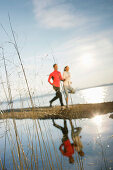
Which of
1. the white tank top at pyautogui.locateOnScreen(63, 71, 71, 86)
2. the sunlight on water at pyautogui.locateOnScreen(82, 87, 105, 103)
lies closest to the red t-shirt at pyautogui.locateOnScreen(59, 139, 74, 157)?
the white tank top at pyautogui.locateOnScreen(63, 71, 71, 86)

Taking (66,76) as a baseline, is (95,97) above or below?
below

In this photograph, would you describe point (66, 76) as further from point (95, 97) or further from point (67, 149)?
point (95, 97)

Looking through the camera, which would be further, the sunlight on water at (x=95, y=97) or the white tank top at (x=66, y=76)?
the sunlight on water at (x=95, y=97)

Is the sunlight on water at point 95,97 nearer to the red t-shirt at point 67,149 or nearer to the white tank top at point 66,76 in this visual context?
→ the white tank top at point 66,76

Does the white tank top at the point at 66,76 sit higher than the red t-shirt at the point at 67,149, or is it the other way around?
the white tank top at the point at 66,76

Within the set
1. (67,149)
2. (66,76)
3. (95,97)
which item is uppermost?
(66,76)

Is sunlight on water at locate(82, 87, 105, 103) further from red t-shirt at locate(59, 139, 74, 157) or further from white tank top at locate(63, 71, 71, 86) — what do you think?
red t-shirt at locate(59, 139, 74, 157)

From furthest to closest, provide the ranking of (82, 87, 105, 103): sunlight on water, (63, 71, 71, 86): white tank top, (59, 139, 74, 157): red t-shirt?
(82, 87, 105, 103): sunlight on water < (63, 71, 71, 86): white tank top < (59, 139, 74, 157): red t-shirt

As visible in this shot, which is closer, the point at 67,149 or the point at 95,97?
the point at 67,149

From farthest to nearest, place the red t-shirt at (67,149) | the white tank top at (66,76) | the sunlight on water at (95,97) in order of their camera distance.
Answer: the sunlight on water at (95,97) < the white tank top at (66,76) < the red t-shirt at (67,149)

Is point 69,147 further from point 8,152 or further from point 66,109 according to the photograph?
point 66,109

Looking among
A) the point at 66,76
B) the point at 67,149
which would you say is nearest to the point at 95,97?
the point at 66,76

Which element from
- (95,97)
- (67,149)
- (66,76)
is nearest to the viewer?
(67,149)

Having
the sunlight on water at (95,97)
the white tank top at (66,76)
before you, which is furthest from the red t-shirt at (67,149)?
the sunlight on water at (95,97)
